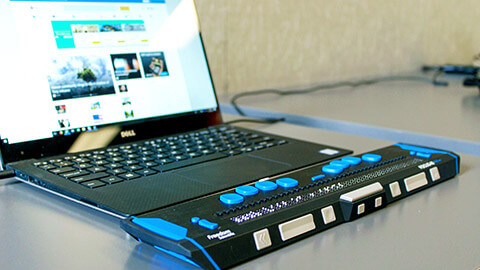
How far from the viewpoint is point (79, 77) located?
70cm

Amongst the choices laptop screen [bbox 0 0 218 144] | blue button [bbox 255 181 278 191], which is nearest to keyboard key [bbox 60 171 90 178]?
laptop screen [bbox 0 0 218 144]

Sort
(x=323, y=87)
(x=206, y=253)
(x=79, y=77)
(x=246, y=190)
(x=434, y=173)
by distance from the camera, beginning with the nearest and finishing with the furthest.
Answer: (x=206, y=253) → (x=246, y=190) → (x=434, y=173) → (x=79, y=77) → (x=323, y=87)

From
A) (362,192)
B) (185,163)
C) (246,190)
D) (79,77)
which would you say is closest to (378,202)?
(362,192)

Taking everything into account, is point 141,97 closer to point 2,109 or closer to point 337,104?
point 2,109

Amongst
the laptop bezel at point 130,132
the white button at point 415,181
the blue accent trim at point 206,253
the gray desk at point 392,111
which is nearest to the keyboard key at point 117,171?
the laptop bezel at point 130,132

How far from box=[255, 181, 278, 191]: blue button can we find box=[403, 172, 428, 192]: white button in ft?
0.52

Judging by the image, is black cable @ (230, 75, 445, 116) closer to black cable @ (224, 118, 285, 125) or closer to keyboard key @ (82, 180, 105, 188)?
black cable @ (224, 118, 285, 125)

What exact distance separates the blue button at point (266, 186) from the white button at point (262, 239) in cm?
9

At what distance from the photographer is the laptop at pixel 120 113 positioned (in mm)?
559

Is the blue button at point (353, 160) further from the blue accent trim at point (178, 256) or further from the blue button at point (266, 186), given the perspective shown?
the blue accent trim at point (178, 256)

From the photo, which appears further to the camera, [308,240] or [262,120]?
[262,120]

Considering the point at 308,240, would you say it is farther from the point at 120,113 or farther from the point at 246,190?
the point at 120,113

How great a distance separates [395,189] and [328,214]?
0.37ft

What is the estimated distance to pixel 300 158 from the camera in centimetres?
65
